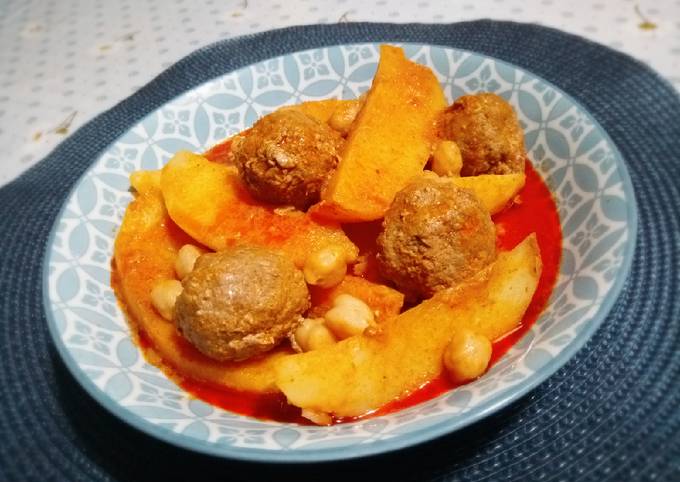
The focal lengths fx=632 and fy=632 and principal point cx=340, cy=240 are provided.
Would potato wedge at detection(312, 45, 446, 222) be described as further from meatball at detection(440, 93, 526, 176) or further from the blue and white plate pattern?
the blue and white plate pattern

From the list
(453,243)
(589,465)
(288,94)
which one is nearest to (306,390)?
(453,243)

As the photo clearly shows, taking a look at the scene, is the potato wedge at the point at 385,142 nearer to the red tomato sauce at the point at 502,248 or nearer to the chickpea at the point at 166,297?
the red tomato sauce at the point at 502,248

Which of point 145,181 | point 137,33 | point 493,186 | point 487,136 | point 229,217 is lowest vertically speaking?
point 137,33

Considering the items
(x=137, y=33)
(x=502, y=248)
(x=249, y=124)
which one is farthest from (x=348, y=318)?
(x=137, y=33)

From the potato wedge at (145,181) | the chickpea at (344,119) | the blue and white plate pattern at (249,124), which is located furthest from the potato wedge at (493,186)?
the potato wedge at (145,181)

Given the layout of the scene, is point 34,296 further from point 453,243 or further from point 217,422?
point 453,243

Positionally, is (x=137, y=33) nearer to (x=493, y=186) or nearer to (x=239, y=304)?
(x=493, y=186)
